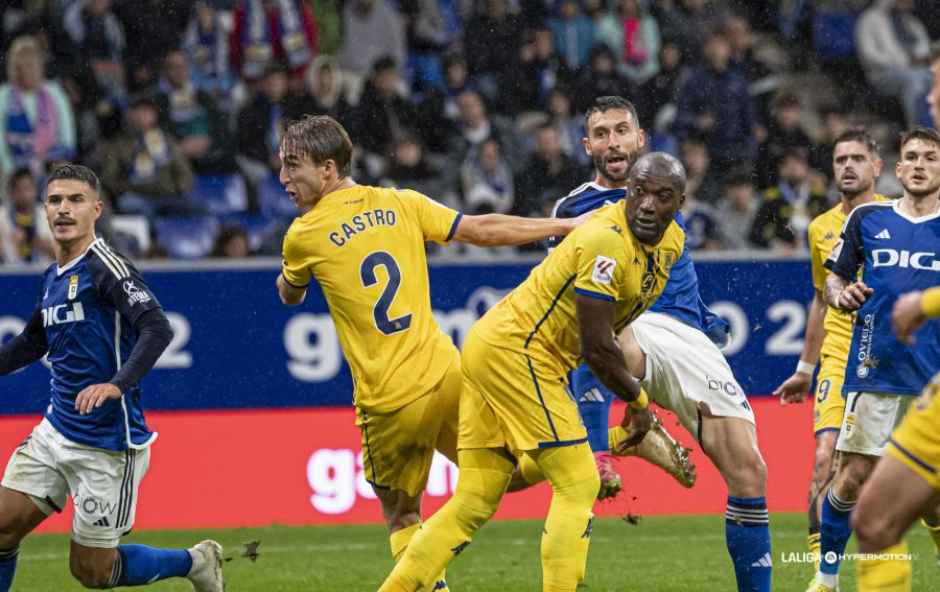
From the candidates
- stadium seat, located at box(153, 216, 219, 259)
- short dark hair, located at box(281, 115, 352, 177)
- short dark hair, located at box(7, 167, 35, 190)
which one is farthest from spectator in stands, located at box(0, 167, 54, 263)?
short dark hair, located at box(281, 115, 352, 177)

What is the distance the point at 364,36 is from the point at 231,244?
3.52m

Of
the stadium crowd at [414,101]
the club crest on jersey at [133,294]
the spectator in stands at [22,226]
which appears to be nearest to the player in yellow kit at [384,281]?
the club crest on jersey at [133,294]

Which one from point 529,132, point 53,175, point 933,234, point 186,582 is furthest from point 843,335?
point 529,132

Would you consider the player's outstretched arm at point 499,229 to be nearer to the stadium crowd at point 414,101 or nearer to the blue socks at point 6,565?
the blue socks at point 6,565

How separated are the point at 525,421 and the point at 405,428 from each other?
65 cm

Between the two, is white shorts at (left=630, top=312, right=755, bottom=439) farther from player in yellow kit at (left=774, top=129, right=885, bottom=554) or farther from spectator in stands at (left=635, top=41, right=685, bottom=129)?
spectator in stands at (left=635, top=41, right=685, bottom=129)

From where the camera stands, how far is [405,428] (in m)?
6.17

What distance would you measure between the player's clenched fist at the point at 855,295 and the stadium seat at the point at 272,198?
26.5ft

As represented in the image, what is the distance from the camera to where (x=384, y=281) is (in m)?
6.09

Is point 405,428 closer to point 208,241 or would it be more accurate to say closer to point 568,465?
point 568,465

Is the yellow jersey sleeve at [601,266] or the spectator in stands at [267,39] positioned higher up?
the spectator in stands at [267,39]

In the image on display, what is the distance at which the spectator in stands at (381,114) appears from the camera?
14141mm

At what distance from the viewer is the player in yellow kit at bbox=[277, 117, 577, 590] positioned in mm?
6105

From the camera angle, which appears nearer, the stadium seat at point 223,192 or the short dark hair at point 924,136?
the short dark hair at point 924,136
